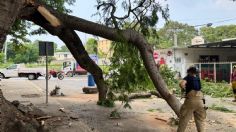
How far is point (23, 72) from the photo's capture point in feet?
153

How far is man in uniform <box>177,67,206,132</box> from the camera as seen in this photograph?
9945mm

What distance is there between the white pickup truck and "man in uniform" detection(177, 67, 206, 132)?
120 feet

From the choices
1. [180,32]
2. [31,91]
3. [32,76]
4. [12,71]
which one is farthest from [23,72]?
[180,32]

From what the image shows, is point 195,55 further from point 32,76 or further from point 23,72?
point 23,72

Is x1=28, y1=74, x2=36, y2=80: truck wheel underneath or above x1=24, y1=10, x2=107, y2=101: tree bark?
underneath

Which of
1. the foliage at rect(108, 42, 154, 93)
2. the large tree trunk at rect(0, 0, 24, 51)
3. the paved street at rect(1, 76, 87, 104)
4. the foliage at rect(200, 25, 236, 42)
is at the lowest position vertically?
the paved street at rect(1, 76, 87, 104)

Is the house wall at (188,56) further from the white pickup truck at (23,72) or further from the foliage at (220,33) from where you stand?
the foliage at (220,33)

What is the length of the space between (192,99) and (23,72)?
38585 millimetres

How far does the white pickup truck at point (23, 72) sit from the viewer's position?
1795 inches

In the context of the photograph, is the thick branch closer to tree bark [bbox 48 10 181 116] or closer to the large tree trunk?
tree bark [bbox 48 10 181 116]

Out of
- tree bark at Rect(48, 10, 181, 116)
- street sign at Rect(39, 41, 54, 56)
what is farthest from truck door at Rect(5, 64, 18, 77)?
tree bark at Rect(48, 10, 181, 116)

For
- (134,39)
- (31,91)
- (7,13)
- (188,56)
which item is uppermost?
(7,13)

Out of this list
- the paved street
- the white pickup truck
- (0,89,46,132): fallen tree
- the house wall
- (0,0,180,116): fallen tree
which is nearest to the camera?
(0,89,46,132): fallen tree

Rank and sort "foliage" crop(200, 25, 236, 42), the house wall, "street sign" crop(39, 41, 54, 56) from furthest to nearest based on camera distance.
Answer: "foliage" crop(200, 25, 236, 42), the house wall, "street sign" crop(39, 41, 54, 56)
